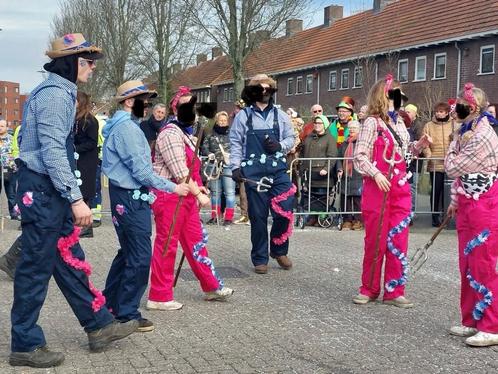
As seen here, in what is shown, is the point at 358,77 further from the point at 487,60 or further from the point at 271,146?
the point at 271,146

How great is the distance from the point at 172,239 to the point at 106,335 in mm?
1504

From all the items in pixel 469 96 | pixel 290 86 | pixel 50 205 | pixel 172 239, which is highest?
pixel 290 86

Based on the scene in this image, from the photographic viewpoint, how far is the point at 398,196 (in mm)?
6652

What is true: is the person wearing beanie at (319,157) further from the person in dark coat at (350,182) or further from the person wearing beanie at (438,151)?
the person wearing beanie at (438,151)

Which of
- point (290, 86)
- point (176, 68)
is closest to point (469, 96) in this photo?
point (176, 68)

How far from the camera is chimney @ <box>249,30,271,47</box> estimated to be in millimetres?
32750

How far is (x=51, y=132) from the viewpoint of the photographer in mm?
4672

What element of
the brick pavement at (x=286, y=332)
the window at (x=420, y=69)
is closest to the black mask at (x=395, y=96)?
the brick pavement at (x=286, y=332)

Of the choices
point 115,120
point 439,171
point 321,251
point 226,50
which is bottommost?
point 321,251

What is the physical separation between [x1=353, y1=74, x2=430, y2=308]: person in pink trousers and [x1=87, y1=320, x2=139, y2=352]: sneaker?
2.56 m

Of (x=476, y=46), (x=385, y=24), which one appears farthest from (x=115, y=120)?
(x=385, y=24)

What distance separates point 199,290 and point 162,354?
2.21m

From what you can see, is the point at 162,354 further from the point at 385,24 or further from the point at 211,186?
the point at 385,24

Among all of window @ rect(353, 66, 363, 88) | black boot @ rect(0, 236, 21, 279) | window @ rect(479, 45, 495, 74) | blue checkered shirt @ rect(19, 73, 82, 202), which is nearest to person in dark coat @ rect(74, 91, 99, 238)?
black boot @ rect(0, 236, 21, 279)
